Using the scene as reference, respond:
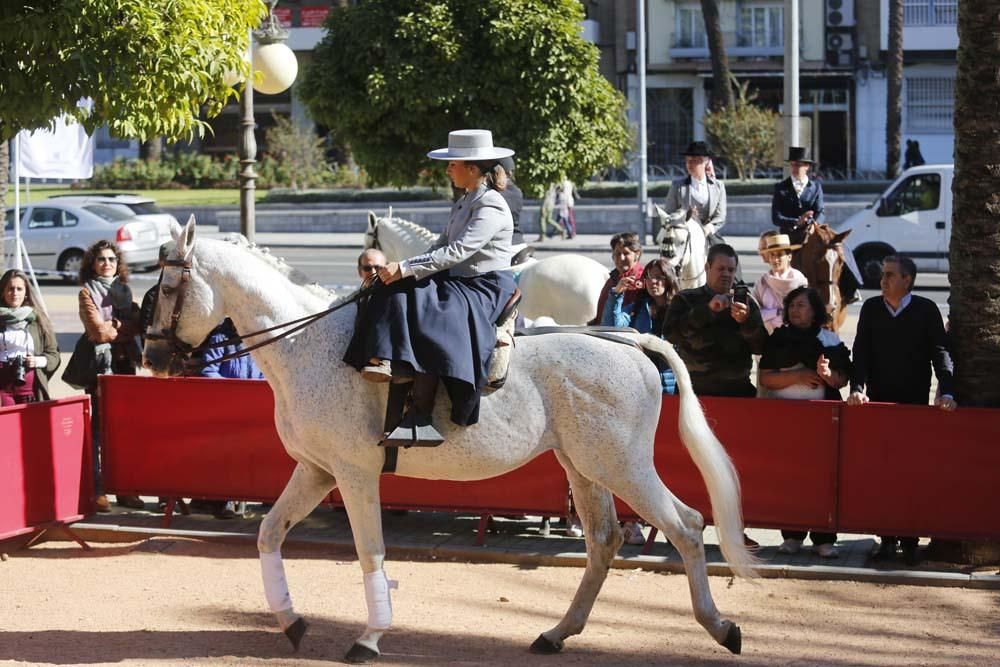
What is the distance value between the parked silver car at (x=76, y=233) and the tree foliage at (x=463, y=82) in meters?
9.68

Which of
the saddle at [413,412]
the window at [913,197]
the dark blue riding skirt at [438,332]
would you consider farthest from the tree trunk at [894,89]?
the saddle at [413,412]

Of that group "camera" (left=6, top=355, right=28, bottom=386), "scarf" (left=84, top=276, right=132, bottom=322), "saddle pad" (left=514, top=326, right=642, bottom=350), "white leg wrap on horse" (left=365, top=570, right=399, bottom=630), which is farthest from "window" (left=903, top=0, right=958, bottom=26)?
"white leg wrap on horse" (left=365, top=570, right=399, bottom=630)

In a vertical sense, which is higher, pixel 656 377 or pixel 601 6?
pixel 601 6

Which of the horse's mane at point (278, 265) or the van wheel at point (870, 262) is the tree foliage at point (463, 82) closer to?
the van wheel at point (870, 262)

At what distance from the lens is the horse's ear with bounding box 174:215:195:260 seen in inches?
297

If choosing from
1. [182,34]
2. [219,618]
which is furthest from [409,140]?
[219,618]

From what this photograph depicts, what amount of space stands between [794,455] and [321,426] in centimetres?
390

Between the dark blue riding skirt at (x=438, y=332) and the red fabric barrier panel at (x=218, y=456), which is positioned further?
the red fabric barrier panel at (x=218, y=456)

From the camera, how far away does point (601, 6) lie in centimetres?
5544

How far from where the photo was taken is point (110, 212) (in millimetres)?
30266

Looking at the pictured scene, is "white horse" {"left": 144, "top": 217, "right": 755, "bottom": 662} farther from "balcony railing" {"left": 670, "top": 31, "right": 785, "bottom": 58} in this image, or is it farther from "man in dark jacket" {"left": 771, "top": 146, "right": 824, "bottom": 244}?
"balcony railing" {"left": 670, "top": 31, "right": 785, "bottom": 58}

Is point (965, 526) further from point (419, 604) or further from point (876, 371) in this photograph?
point (419, 604)

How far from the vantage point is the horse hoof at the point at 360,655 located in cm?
752

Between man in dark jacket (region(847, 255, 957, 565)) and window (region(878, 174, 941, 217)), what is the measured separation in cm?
1677
